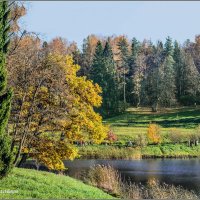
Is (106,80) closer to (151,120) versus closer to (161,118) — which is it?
(161,118)

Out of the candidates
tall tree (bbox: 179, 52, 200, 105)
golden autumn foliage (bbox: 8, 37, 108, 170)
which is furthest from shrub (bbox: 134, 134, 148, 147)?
tall tree (bbox: 179, 52, 200, 105)

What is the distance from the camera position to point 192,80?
104062mm

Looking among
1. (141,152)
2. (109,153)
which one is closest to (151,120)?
(141,152)

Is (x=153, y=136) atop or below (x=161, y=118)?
below

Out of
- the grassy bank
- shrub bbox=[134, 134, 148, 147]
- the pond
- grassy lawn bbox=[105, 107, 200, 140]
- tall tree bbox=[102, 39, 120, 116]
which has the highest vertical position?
tall tree bbox=[102, 39, 120, 116]

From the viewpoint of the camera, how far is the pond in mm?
39844

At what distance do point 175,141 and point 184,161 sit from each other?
1222 cm

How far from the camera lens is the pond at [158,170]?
39844 mm

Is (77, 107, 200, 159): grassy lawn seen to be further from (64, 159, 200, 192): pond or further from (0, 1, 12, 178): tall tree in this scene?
(0, 1, 12, 178): tall tree

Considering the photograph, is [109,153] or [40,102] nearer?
[40,102]

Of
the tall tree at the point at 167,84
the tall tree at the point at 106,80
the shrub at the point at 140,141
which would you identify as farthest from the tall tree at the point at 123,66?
the shrub at the point at 140,141

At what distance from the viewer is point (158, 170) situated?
154ft

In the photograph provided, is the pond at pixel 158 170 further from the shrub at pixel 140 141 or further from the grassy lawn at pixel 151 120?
the grassy lawn at pixel 151 120

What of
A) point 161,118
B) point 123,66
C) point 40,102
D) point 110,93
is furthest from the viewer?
point 123,66
